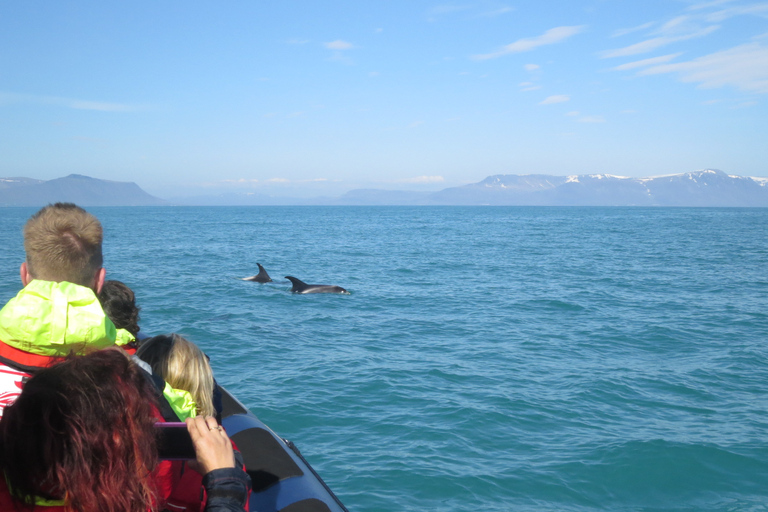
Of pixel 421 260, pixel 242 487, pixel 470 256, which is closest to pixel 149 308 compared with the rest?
pixel 242 487

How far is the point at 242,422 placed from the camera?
488cm

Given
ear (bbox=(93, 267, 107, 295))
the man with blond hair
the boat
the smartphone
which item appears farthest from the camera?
the boat

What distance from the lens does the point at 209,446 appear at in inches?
92.4

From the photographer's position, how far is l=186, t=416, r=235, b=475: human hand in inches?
92.0

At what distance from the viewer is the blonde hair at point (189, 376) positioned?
144 inches

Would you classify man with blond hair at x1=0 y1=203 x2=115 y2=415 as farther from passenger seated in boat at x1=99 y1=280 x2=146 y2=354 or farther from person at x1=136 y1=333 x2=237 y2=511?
passenger seated in boat at x1=99 y1=280 x2=146 y2=354

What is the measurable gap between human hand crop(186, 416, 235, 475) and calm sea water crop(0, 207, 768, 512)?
15.3ft

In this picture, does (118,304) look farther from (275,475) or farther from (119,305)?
(275,475)

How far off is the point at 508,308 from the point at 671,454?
10.5 m

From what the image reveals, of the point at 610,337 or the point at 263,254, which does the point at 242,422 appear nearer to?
the point at 610,337

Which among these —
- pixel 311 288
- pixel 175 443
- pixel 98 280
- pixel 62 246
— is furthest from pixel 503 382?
pixel 311 288

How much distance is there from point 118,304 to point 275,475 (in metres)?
2.16

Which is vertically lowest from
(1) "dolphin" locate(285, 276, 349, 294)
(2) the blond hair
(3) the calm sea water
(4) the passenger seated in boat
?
(3) the calm sea water

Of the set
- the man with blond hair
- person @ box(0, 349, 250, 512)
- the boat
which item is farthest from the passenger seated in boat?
person @ box(0, 349, 250, 512)
